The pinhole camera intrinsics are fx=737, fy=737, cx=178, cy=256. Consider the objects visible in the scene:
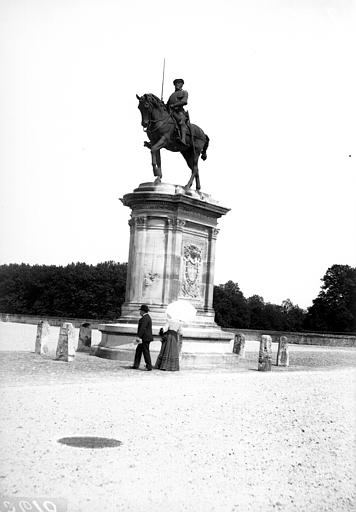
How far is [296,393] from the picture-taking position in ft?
48.4

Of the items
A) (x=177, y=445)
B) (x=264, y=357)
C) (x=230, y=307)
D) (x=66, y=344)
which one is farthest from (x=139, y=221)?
(x=230, y=307)

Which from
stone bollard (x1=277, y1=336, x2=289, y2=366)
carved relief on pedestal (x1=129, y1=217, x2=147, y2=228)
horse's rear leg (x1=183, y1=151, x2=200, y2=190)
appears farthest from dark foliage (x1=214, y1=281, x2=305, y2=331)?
carved relief on pedestal (x1=129, y1=217, x2=147, y2=228)

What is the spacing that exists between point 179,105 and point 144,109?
1.27 m

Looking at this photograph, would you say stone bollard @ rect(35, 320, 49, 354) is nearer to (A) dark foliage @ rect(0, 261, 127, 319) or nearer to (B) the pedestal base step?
(B) the pedestal base step

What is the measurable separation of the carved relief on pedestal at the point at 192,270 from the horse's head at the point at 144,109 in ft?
13.0

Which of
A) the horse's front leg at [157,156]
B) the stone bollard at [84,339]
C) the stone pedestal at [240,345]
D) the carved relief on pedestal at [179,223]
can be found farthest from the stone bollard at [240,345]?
the horse's front leg at [157,156]

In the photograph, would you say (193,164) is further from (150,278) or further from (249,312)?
(249,312)

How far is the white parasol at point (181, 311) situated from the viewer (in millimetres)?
20781

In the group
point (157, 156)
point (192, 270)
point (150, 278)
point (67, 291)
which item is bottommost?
point (150, 278)

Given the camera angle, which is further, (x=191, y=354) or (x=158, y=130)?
(x=158, y=130)

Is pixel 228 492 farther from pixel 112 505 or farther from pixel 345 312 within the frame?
pixel 345 312

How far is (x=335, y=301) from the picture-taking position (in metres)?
79.8

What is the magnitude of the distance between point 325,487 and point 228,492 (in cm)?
117

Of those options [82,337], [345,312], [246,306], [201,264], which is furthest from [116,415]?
[246,306]
